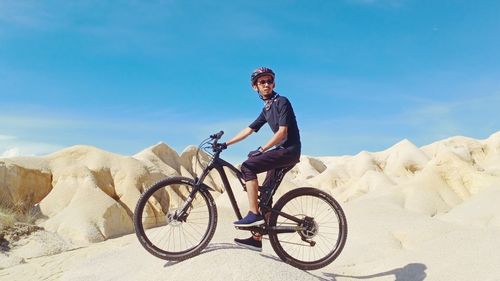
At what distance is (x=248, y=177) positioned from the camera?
5.68 meters

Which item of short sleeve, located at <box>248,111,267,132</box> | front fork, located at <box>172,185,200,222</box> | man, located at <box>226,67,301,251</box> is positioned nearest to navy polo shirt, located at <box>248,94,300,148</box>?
man, located at <box>226,67,301,251</box>

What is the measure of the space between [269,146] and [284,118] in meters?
→ 0.37

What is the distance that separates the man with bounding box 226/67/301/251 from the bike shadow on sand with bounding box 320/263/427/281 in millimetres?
1878

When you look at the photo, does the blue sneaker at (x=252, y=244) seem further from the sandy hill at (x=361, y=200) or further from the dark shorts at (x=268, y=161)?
the sandy hill at (x=361, y=200)

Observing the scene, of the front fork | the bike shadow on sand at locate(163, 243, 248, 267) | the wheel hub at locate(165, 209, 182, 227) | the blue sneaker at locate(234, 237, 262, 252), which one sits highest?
the front fork

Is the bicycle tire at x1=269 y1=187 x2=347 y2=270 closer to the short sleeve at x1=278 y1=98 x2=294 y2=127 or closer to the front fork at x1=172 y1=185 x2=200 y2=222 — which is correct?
the short sleeve at x1=278 y1=98 x2=294 y2=127

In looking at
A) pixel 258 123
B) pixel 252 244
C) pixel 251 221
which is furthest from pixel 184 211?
pixel 258 123

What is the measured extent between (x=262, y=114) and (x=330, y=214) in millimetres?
1575

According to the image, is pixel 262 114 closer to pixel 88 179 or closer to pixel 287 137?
pixel 287 137

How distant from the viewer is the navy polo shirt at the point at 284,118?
5.76 metres

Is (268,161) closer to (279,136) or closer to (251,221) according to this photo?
(279,136)

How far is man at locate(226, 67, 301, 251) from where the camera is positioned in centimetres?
567

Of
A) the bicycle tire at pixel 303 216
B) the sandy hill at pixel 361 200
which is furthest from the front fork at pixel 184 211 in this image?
the bicycle tire at pixel 303 216

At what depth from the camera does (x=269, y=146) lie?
5.72 meters
